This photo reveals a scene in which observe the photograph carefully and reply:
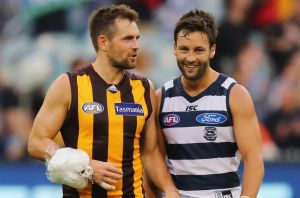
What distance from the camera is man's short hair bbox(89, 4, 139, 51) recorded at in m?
6.46

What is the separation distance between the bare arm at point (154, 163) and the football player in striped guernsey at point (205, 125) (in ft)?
0.21

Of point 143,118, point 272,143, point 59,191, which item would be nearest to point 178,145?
point 143,118

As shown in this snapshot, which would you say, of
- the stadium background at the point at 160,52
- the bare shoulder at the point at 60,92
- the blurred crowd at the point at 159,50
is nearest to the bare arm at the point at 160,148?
the bare shoulder at the point at 60,92

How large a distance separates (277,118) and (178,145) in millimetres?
4420

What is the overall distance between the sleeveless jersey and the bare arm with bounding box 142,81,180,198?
0.21 feet

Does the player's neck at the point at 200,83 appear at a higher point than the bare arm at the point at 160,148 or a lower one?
higher

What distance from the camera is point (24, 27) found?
1109 cm

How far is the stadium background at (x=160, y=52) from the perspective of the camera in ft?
34.9

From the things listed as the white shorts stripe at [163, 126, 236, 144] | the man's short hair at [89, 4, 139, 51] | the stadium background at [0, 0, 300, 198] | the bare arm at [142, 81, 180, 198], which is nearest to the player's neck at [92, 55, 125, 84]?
the man's short hair at [89, 4, 139, 51]

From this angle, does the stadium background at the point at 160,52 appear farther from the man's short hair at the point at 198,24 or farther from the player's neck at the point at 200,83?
the man's short hair at the point at 198,24

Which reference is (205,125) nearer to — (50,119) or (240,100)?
(240,100)

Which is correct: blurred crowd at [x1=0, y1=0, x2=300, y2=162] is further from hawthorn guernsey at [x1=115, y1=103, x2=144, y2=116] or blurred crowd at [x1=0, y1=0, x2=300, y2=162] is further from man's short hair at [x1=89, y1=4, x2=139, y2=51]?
hawthorn guernsey at [x1=115, y1=103, x2=144, y2=116]

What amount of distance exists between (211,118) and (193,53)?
465mm

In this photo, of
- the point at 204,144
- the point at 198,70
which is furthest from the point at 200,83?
the point at 204,144
